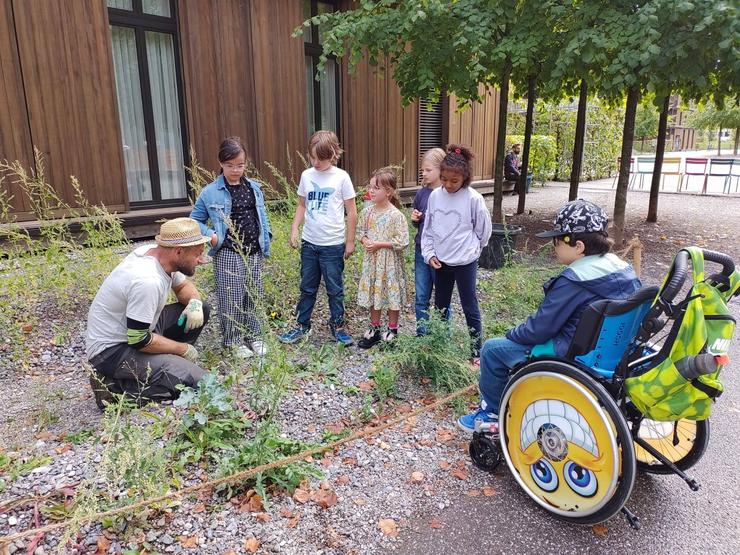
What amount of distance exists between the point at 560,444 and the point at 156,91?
7678 mm

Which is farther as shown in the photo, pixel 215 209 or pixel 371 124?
pixel 371 124

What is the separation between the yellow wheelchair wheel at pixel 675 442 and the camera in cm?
267

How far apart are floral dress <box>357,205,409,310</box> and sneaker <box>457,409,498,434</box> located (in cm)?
139

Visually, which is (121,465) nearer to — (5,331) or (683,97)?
(5,331)

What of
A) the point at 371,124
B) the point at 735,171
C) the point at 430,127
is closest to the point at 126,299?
the point at 371,124

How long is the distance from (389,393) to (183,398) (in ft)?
4.61

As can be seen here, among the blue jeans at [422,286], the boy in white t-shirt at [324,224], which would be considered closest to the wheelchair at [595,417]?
the blue jeans at [422,286]

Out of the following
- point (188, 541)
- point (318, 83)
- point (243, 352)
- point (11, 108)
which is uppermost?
point (318, 83)

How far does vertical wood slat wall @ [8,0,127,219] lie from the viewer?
21.8 feet

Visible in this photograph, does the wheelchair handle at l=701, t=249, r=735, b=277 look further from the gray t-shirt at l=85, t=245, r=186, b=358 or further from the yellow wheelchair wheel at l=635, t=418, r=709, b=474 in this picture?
the gray t-shirt at l=85, t=245, r=186, b=358

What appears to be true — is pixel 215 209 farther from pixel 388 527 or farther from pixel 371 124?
pixel 371 124

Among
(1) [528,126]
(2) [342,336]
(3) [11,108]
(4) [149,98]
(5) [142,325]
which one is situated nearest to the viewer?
(5) [142,325]

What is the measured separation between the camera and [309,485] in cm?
283

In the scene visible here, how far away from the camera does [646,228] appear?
10.3 metres
